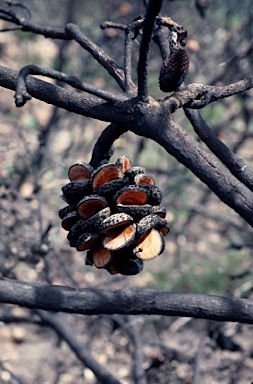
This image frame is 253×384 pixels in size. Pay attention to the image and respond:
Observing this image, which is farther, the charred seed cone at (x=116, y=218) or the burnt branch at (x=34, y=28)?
the burnt branch at (x=34, y=28)

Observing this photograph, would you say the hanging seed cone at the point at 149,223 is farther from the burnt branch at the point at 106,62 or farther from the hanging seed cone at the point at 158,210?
the burnt branch at the point at 106,62

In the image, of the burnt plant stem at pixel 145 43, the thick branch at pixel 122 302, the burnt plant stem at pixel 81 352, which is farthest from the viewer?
the burnt plant stem at pixel 81 352

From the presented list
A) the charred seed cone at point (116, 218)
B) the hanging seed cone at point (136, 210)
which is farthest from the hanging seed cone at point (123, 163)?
the hanging seed cone at point (136, 210)

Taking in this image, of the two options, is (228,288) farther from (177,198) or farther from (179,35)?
(179,35)

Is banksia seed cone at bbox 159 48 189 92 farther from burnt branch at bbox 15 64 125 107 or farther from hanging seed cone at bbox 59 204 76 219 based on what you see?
hanging seed cone at bbox 59 204 76 219

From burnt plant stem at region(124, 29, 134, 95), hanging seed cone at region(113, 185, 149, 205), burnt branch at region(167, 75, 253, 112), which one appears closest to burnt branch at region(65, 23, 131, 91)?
burnt plant stem at region(124, 29, 134, 95)

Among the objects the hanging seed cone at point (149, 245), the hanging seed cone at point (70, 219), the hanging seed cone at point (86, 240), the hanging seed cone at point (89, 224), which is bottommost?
the hanging seed cone at point (149, 245)

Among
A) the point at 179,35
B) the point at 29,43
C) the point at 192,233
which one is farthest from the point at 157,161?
the point at 179,35
